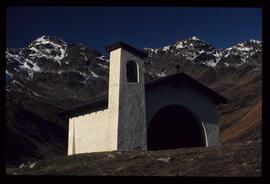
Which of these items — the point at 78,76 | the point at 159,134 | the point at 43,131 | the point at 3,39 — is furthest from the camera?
the point at 78,76

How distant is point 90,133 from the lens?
102 ft

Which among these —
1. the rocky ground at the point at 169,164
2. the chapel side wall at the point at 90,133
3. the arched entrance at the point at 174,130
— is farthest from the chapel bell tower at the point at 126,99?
the rocky ground at the point at 169,164

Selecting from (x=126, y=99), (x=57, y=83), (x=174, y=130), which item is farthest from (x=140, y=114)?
(x=57, y=83)

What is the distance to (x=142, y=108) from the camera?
29109 millimetres

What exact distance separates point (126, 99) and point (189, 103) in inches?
166

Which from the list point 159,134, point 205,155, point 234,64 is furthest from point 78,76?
point 205,155

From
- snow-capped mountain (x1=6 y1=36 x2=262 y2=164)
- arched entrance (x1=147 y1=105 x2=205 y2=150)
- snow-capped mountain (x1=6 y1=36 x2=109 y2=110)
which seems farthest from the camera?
snow-capped mountain (x1=6 y1=36 x2=109 y2=110)

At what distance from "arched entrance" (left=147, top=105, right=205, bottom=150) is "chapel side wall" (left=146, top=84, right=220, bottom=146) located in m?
0.35

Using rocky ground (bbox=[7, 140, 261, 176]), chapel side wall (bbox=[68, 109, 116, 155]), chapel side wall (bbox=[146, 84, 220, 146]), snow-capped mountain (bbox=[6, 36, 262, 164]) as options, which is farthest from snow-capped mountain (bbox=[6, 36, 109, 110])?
rocky ground (bbox=[7, 140, 261, 176])

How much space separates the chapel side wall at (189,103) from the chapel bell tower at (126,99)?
841mm

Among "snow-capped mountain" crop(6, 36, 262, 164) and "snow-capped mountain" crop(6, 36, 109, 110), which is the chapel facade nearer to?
"snow-capped mountain" crop(6, 36, 262, 164)

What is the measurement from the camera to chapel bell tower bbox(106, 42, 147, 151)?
2834 cm
